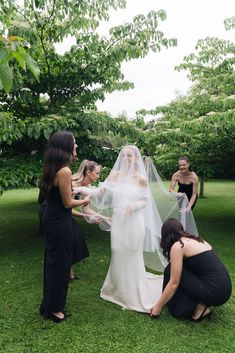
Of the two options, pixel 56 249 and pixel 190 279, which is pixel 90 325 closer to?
pixel 56 249

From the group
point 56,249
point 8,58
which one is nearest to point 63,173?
point 56,249

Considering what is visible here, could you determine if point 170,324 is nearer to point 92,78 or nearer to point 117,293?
point 117,293

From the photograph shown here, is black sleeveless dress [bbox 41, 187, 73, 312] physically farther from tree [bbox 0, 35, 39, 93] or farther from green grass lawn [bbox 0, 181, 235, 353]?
tree [bbox 0, 35, 39, 93]

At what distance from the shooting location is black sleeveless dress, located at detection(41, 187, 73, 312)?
3.90 meters

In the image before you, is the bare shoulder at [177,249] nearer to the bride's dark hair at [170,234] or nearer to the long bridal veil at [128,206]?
the bride's dark hair at [170,234]

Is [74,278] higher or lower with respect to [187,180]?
lower

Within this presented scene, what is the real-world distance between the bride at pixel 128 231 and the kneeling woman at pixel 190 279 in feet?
1.42

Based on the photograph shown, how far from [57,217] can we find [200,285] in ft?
5.83

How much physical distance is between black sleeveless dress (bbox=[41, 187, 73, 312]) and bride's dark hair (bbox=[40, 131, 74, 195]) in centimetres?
14

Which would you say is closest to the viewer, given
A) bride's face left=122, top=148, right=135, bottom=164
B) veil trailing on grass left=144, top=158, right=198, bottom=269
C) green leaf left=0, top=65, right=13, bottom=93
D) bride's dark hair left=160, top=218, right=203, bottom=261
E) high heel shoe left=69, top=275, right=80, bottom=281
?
green leaf left=0, top=65, right=13, bottom=93

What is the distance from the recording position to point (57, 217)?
390 centimetres

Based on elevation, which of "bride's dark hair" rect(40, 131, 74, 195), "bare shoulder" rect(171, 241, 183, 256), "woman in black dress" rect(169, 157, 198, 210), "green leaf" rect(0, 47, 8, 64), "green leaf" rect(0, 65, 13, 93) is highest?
"green leaf" rect(0, 47, 8, 64)

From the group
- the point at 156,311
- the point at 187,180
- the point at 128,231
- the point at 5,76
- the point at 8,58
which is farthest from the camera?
the point at 187,180

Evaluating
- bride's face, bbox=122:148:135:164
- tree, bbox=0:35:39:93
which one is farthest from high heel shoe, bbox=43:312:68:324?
tree, bbox=0:35:39:93
